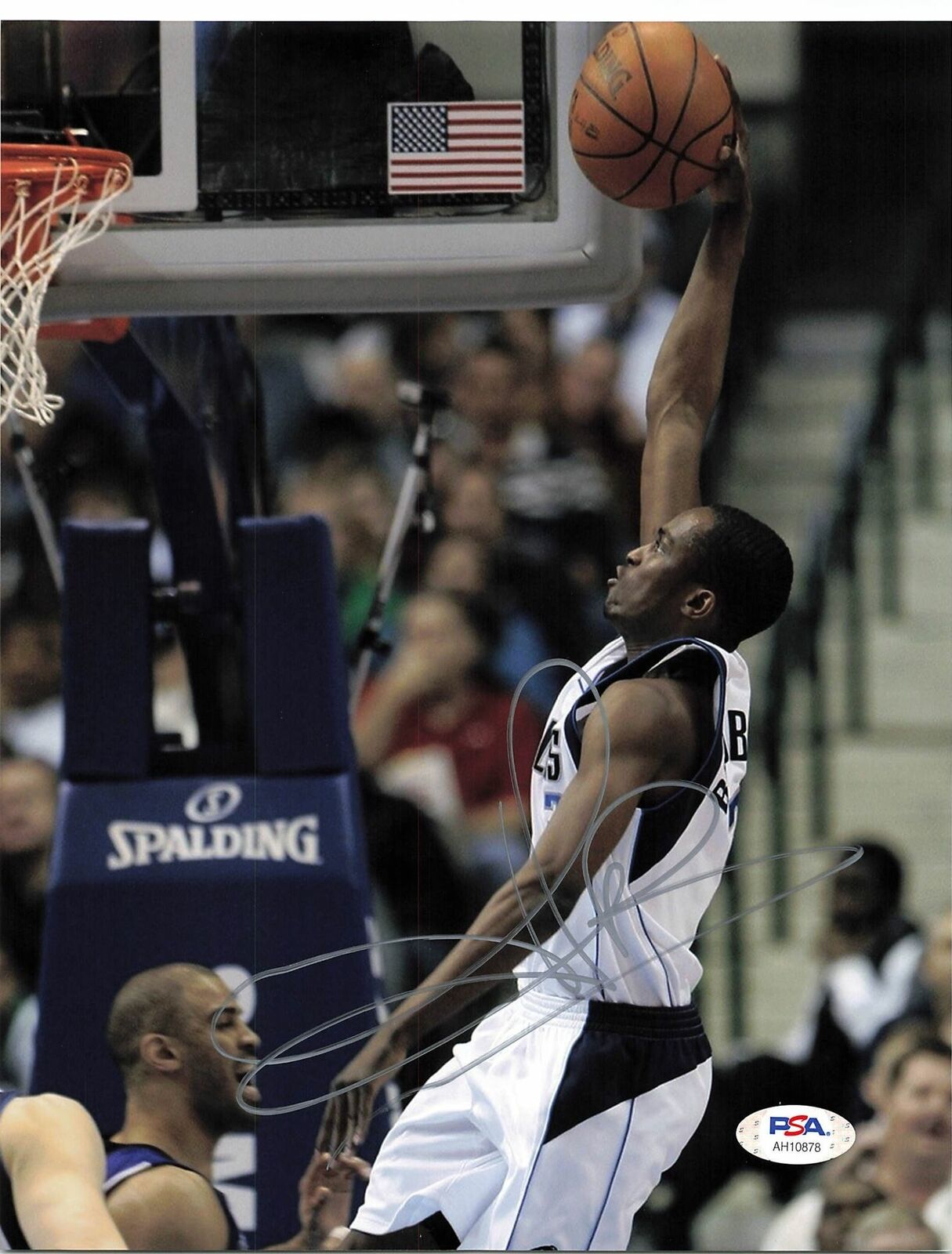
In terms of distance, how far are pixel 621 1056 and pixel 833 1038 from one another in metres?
0.64

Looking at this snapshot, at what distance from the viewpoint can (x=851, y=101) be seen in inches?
175

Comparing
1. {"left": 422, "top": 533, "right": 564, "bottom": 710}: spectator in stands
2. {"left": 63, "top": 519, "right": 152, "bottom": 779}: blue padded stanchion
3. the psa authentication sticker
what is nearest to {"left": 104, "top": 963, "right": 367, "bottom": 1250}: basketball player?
{"left": 63, "top": 519, "right": 152, "bottom": 779}: blue padded stanchion

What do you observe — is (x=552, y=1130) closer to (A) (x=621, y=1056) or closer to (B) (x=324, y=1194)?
(A) (x=621, y=1056)

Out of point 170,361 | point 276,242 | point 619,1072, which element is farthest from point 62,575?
point 619,1072

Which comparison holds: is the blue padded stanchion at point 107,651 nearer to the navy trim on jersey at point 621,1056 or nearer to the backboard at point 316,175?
the backboard at point 316,175

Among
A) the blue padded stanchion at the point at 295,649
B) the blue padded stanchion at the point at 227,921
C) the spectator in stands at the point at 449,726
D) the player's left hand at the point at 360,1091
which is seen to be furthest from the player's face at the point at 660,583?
Answer: the player's left hand at the point at 360,1091

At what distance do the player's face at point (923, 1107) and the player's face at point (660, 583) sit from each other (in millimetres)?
1282

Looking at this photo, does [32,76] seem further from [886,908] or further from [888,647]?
[886,908]

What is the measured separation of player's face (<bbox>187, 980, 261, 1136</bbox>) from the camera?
173 inches

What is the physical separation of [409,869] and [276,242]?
1.57 metres

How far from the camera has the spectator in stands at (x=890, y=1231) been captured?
4.39 m

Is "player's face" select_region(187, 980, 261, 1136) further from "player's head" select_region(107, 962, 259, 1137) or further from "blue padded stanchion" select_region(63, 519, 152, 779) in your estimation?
"blue padded stanchion" select_region(63, 519, 152, 779)

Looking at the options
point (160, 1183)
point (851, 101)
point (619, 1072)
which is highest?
point (851, 101)

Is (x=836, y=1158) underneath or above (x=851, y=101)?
underneath
